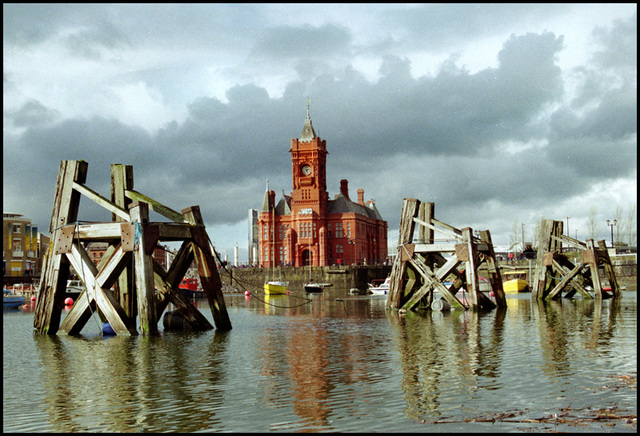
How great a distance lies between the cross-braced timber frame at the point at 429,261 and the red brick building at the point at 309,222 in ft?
326

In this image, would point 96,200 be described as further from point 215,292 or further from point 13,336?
point 13,336

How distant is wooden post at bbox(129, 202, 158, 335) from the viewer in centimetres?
2152

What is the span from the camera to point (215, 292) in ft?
81.0

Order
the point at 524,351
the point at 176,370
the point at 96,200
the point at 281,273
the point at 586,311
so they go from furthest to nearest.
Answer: the point at 281,273 < the point at 586,311 < the point at 96,200 < the point at 524,351 < the point at 176,370

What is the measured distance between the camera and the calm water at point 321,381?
11.0 m

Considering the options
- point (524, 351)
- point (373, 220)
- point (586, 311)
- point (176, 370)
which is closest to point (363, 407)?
point (176, 370)

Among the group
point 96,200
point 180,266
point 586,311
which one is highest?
point 96,200

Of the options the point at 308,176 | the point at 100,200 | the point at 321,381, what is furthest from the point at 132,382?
the point at 308,176

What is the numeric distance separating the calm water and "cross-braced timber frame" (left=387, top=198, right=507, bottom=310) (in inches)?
334

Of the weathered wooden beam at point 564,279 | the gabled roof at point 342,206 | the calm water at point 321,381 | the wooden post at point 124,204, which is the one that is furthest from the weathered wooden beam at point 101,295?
the gabled roof at point 342,206

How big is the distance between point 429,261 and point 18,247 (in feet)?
313

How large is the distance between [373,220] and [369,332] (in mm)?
132267

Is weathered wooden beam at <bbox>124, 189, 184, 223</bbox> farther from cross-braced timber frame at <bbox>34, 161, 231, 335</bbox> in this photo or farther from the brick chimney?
the brick chimney

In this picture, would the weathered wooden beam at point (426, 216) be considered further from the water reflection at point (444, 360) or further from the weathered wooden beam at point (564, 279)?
the weathered wooden beam at point (564, 279)
